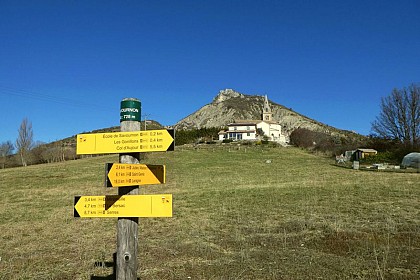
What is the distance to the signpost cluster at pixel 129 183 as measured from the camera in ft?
13.5

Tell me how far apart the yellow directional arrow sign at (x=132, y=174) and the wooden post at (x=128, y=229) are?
0.15 metres

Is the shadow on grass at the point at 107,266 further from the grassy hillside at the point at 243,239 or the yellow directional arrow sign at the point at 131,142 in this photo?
the yellow directional arrow sign at the point at 131,142

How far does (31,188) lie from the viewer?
83.5 feet

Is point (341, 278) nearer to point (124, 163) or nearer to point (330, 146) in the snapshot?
point (124, 163)

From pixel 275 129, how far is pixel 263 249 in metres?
104

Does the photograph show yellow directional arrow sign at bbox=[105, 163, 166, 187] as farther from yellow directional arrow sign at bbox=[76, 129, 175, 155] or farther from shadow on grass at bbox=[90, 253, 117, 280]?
shadow on grass at bbox=[90, 253, 117, 280]

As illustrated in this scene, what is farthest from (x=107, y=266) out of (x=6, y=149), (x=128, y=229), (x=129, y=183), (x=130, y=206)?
(x=6, y=149)

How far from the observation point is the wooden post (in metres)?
4.19

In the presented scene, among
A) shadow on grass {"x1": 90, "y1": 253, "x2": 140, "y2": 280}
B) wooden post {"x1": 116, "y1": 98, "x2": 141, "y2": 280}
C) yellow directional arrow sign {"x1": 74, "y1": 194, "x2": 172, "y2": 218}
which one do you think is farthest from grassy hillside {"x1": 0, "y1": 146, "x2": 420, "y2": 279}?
yellow directional arrow sign {"x1": 74, "y1": 194, "x2": 172, "y2": 218}

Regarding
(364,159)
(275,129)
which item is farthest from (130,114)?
(275,129)

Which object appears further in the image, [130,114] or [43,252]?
[43,252]

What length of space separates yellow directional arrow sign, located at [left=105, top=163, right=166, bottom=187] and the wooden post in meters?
0.15

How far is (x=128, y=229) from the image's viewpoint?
425cm

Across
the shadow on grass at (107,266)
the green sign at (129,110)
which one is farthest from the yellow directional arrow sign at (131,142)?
the shadow on grass at (107,266)
